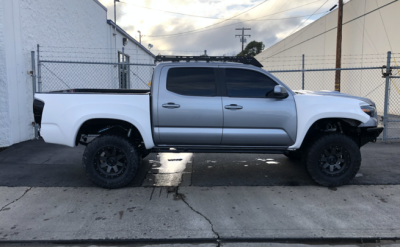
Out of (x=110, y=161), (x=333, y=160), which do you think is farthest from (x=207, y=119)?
(x=333, y=160)

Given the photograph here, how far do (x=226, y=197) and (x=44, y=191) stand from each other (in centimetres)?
297

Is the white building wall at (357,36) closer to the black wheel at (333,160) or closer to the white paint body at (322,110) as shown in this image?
the white paint body at (322,110)

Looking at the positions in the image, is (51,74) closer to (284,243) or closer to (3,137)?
(3,137)

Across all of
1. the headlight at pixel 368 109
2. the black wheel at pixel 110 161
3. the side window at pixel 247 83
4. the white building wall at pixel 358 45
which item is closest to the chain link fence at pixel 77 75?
the black wheel at pixel 110 161

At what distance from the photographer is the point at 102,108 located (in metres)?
4.89

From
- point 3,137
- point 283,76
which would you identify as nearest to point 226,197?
point 3,137

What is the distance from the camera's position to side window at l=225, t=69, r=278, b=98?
5.08 m

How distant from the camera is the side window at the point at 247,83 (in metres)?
5.08

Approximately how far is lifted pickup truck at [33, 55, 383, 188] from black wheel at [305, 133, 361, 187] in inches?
0.6

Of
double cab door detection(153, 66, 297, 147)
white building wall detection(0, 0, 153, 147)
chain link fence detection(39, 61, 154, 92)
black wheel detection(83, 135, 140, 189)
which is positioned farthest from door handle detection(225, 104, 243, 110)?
white building wall detection(0, 0, 153, 147)

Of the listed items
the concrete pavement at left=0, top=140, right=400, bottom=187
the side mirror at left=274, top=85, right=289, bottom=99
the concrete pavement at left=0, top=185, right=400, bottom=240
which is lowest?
the concrete pavement at left=0, top=185, right=400, bottom=240

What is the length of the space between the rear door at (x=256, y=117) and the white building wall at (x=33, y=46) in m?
5.81

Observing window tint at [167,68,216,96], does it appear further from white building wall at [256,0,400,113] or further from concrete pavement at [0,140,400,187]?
white building wall at [256,0,400,113]

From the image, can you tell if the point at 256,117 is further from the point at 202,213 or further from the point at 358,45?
the point at 358,45
